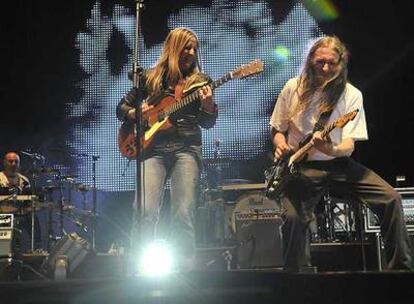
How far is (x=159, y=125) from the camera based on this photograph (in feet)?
15.8

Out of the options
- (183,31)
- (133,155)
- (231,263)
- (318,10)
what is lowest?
(231,263)

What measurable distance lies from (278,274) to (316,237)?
5.13 m

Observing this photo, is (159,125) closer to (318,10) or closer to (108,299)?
(108,299)

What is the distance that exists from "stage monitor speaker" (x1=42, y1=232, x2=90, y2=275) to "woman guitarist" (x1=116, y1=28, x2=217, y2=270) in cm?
170

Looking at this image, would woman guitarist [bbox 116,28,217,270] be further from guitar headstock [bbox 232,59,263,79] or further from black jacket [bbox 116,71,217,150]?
guitar headstock [bbox 232,59,263,79]

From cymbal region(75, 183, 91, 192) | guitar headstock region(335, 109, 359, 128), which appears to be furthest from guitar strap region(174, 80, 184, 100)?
cymbal region(75, 183, 91, 192)

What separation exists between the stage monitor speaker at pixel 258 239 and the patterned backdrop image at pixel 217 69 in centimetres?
169

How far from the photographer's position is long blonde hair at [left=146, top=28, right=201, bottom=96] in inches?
189

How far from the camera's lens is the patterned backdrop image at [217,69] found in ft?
28.3

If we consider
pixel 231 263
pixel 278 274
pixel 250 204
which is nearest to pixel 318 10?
pixel 250 204

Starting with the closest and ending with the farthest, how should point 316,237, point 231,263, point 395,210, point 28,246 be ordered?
1. point 395,210
2. point 231,263
3. point 316,237
4. point 28,246

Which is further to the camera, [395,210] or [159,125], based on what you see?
[159,125]

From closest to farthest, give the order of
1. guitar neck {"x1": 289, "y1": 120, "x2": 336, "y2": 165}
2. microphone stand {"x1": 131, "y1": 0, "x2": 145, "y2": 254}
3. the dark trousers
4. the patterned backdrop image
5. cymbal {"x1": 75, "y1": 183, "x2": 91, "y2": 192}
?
the dark trousers → guitar neck {"x1": 289, "y1": 120, "x2": 336, "y2": 165} → microphone stand {"x1": 131, "y1": 0, "x2": 145, "y2": 254} → cymbal {"x1": 75, "y1": 183, "x2": 91, "y2": 192} → the patterned backdrop image

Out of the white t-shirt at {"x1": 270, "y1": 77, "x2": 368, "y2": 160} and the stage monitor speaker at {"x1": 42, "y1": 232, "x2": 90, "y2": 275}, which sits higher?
the white t-shirt at {"x1": 270, "y1": 77, "x2": 368, "y2": 160}
